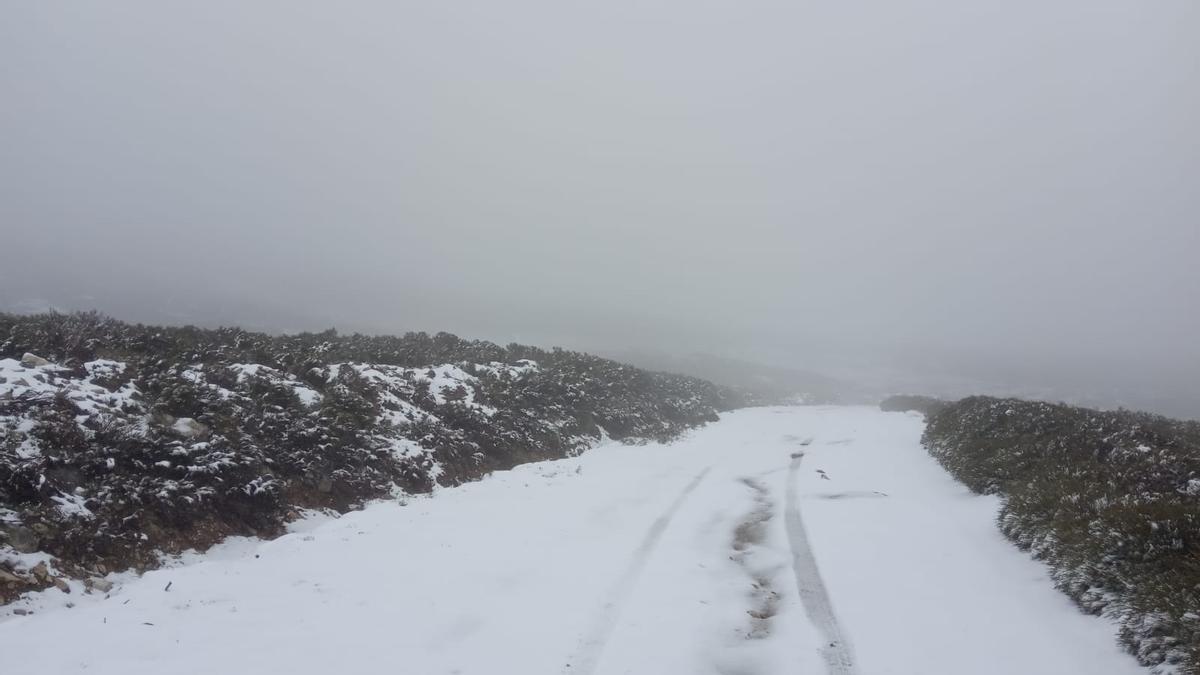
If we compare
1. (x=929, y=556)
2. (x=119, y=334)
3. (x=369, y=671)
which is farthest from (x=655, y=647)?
(x=119, y=334)

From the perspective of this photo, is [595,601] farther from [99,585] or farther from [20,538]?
[20,538]

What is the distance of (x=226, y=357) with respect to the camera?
12.4 m

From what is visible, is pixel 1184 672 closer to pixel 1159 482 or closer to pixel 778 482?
pixel 1159 482

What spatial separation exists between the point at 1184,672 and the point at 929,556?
11.6ft

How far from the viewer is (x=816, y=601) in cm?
643

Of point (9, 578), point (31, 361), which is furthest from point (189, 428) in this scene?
point (9, 578)

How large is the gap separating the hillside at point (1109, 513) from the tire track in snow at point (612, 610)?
4603 millimetres

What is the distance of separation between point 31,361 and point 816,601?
12069 mm

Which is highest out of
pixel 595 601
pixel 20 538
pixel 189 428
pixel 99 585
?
pixel 189 428

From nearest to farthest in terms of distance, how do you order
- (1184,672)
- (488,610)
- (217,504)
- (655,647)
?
(1184,672) → (655,647) → (488,610) → (217,504)

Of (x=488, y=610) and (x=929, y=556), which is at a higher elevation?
(x=929, y=556)

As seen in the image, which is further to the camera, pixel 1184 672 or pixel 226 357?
pixel 226 357

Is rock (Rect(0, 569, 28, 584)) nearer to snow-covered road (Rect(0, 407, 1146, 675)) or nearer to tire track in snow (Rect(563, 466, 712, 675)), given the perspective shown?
snow-covered road (Rect(0, 407, 1146, 675))

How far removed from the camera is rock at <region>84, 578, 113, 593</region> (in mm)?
6395
